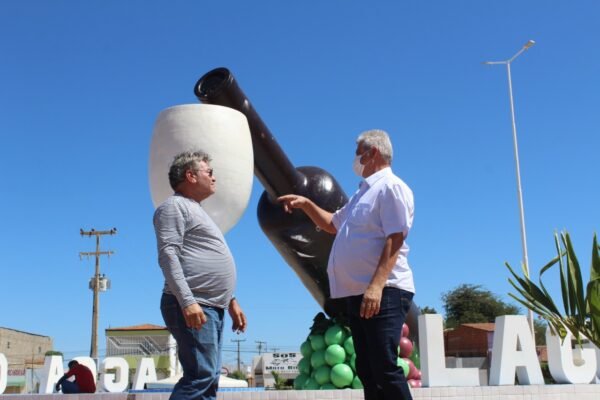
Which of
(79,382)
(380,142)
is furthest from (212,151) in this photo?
(79,382)

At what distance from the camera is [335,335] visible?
24.4 ft

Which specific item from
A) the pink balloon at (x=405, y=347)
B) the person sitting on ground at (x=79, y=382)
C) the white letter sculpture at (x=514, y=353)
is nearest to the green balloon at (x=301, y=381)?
the pink balloon at (x=405, y=347)

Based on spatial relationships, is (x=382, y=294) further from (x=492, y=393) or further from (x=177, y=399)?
(x=492, y=393)

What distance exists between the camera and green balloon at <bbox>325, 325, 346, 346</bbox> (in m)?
7.42

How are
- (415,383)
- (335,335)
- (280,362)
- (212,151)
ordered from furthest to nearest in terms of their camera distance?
(280,362) → (415,383) → (335,335) → (212,151)

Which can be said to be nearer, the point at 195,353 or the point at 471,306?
the point at 195,353

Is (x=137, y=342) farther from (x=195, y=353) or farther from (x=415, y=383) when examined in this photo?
(x=195, y=353)

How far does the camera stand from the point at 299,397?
264 inches

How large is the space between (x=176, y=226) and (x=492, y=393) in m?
5.33

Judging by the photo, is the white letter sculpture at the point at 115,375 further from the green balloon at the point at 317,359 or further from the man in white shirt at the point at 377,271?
the man in white shirt at the point at 377,271

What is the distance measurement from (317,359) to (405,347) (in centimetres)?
102

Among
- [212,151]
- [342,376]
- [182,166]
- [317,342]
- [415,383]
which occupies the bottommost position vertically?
[415,383]

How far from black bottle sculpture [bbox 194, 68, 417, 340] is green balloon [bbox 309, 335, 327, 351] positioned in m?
0.31

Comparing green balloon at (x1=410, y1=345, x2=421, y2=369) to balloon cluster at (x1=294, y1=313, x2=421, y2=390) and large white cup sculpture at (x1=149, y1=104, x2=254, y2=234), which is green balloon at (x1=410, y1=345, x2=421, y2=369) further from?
large white cup sculpture at (x1=149, y1=104, x2=254, y2=234)
